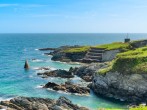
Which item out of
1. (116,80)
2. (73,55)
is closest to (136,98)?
(116,80)

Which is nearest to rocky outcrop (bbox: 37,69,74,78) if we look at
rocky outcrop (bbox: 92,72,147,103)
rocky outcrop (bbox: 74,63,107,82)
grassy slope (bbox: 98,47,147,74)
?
rocky outcrop (bbox: 74,63,107,82)

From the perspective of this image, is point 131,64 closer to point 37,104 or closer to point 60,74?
point 37,104

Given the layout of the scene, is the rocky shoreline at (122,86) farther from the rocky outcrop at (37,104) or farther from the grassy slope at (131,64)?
the rocky outcrop at (37,104)

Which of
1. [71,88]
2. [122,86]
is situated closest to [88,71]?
[71,88]

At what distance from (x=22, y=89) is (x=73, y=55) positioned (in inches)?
2112

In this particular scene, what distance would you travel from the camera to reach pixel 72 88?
60.5 meters

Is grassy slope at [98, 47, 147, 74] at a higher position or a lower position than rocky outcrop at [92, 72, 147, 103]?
higher

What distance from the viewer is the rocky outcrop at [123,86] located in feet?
174

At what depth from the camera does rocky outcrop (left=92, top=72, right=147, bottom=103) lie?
174ft

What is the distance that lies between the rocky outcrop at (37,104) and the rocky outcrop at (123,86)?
1207cm

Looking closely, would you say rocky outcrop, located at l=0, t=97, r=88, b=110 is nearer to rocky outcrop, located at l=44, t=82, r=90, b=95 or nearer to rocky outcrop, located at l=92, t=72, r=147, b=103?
rocky outcrop, located at l=92, t=72, r=147, b=103

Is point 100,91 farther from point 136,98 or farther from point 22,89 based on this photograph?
point 22,89

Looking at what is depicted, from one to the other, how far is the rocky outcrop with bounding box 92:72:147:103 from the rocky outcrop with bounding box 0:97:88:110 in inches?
475

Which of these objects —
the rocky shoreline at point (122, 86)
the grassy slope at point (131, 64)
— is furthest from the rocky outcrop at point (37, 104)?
the grassy slope at point (131, 64)
